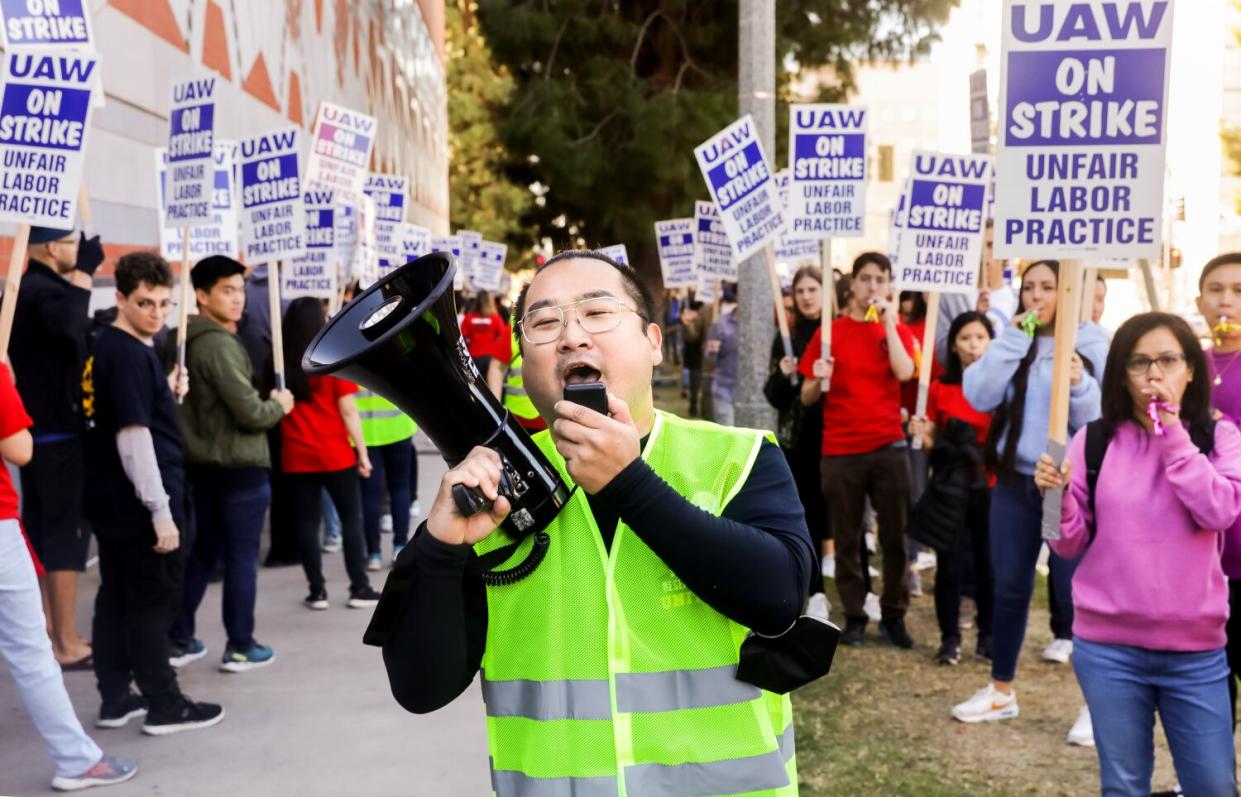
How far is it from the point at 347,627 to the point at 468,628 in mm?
5441

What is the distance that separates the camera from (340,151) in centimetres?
1016

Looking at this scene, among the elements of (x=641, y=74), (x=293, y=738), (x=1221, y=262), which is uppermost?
(x=641, y=74)

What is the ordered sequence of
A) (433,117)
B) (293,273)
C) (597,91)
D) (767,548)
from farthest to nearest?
(433,117) → (597,91) → (293,273) → (767,548)

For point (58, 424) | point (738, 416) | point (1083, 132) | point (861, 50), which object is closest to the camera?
point (1083, 132)

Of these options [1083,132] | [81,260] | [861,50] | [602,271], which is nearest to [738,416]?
[81,260]

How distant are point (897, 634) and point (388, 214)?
23.9ft

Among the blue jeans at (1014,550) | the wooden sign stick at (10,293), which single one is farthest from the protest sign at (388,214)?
the blue jeans at (1014,550)

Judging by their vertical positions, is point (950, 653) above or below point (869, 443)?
below

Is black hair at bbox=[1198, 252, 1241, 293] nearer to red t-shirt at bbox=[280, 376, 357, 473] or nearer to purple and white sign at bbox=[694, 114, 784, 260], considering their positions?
purple and white sign at bbox=[694, 114, 784, 260]

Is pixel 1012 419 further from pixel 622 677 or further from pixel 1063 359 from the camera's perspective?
pixel 622 677

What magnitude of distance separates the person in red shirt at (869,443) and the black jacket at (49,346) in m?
3.79

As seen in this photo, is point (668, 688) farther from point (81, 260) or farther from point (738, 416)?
point (738, 416)

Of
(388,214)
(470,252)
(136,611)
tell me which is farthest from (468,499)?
(470,252)

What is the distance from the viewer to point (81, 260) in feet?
20.4
